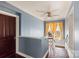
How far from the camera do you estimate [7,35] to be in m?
4.87

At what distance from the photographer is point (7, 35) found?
192 inches

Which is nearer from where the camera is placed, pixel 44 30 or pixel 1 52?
pixel 1 52

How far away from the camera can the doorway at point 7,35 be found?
453cm

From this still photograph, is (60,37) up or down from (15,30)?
down

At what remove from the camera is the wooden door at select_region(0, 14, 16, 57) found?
14.9 ft

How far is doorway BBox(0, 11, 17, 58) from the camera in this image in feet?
14.9

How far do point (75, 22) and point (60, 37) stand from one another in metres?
6.51

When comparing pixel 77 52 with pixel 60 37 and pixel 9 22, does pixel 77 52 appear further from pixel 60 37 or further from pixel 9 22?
pixel 60 37

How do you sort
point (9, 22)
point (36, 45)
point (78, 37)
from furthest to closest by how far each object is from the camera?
point (9, 22) < point (36, 45) < point (78, 37)

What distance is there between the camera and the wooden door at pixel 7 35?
454 centimetres

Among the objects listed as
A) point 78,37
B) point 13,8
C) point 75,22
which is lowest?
point 78,37

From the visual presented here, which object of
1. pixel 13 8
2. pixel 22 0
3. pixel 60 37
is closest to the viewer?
pixel 22 0

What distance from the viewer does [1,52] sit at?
4461 millimetres

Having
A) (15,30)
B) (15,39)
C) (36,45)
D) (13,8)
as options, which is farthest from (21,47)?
(13,8)
